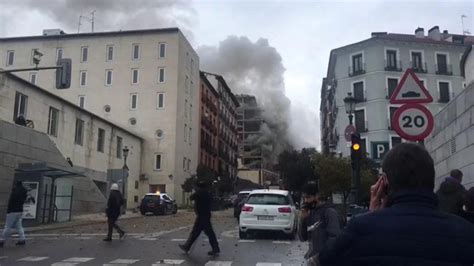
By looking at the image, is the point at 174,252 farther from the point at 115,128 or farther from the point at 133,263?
the point at 115,128

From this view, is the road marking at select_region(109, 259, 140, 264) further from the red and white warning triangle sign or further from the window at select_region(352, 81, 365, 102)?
the window at select_region(352, 81, 365, 102)

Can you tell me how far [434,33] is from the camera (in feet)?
198

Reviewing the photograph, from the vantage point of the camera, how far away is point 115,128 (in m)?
46.4

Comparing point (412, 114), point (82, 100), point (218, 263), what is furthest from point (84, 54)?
point (412, 114)

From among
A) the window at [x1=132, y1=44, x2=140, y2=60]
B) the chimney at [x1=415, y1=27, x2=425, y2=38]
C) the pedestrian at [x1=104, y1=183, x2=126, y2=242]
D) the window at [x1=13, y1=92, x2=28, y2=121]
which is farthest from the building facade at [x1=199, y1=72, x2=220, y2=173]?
the pedestrian at [x1=104, y1=183, x2=126, y2=242]

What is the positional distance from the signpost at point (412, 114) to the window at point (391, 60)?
47.7 meters

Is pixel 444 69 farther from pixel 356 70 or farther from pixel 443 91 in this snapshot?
pixel 356 70

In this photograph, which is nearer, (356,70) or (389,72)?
(389,72)

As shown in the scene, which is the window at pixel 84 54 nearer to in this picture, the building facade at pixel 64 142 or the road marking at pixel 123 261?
the building facade at pixel 64 142

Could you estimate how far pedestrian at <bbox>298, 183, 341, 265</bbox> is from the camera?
16.1 feet

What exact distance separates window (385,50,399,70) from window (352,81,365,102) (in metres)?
3.33

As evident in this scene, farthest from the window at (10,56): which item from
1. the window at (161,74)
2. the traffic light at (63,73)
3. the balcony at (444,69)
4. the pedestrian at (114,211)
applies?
the pedestrian at (114,211)

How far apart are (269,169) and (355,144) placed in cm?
8412

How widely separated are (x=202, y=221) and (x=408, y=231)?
981 centimetres
